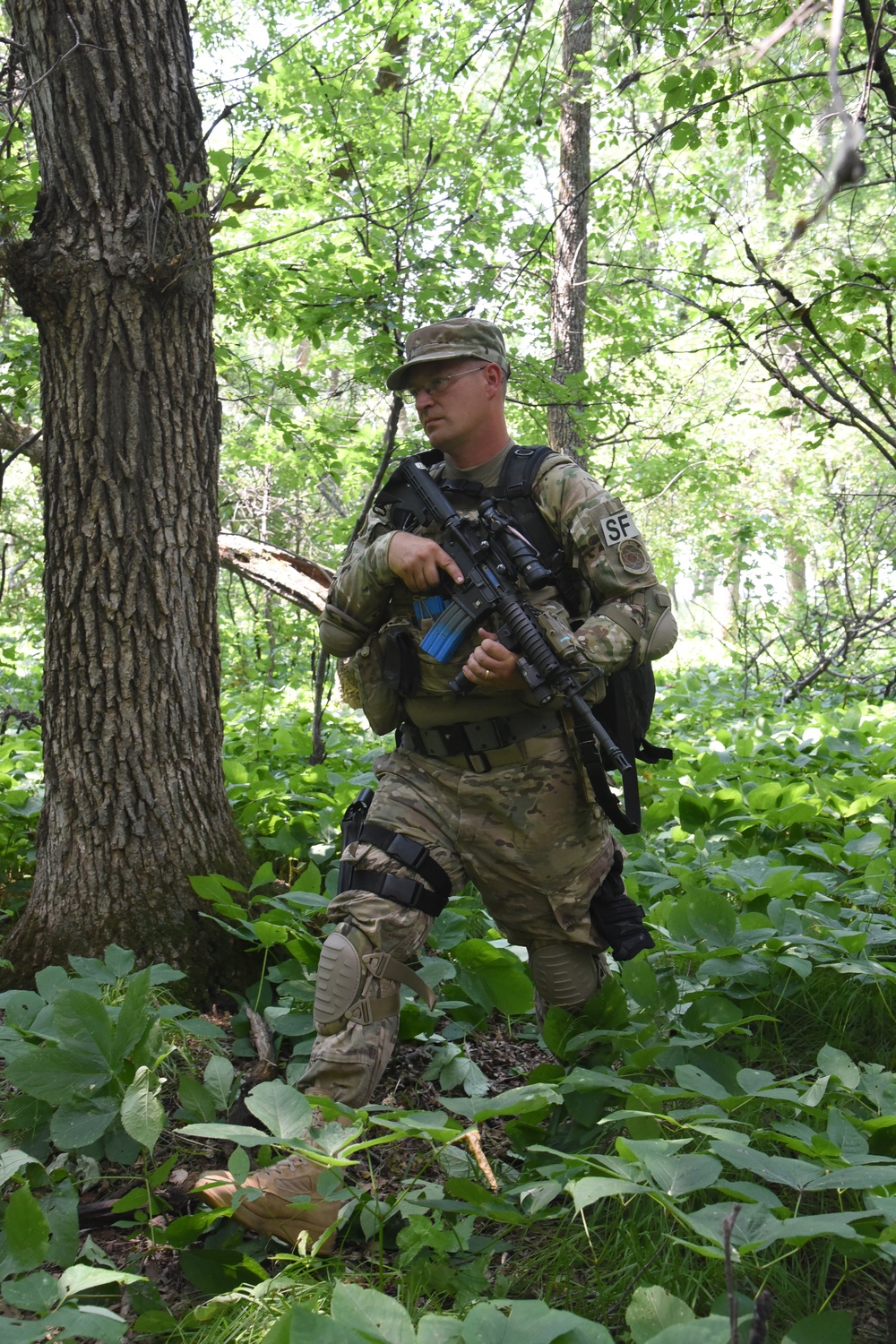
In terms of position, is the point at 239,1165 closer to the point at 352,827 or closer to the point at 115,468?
the point at 352,827

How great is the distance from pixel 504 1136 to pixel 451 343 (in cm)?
231

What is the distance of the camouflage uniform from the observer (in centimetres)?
277

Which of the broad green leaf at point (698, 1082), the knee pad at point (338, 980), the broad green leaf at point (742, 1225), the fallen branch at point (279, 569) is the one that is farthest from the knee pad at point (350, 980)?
the fallen branch at point (279, 569)

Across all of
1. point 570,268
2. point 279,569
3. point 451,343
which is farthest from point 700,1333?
point 570,268

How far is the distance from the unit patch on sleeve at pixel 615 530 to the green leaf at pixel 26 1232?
2028 mm

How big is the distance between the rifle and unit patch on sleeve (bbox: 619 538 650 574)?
0.70 ft

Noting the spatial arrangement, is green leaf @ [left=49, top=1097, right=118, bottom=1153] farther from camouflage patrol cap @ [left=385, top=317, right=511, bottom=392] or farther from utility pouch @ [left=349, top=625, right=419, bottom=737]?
camouflage patrol cap @ [left=385, top=317, right=511, bottom=392]

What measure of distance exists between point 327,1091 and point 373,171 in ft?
19.7

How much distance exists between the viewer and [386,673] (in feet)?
9.75

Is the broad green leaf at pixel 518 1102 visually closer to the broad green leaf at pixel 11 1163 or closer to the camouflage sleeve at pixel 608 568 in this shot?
the broad green leaf at pixel 11 1163

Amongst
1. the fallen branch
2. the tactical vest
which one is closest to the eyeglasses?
the tactical vest

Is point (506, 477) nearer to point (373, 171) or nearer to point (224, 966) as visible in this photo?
point (224, 966)

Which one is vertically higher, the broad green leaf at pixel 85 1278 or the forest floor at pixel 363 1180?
the broad green leaf at pixel 85 1278

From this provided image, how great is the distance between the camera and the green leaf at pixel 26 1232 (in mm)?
1803
